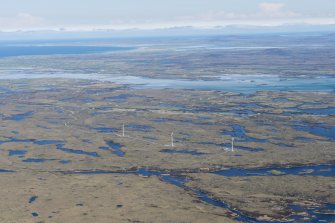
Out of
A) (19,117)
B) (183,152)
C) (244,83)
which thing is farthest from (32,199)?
(244,83)

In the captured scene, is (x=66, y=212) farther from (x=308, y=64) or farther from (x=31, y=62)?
(x=31, y=62)

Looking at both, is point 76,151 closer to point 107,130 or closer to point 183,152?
point 107,130

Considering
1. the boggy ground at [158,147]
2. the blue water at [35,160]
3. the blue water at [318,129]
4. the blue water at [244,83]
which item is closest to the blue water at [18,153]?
the boggy ground at [158,147]

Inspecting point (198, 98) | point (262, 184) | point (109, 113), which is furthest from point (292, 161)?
point (198, 98)

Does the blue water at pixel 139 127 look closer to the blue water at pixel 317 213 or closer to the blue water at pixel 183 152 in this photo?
the blue water at pixel 183 152

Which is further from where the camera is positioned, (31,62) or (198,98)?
(31,62)

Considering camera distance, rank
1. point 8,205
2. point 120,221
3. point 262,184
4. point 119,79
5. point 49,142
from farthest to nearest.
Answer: point 119,79, point 49,142, point 262,184, point 8,205, point 120,221

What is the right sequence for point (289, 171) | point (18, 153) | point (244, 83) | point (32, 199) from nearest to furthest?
1. point (32, 199)
2. point (289, 171)
3. point (18, 153)
4. point (244, 83)

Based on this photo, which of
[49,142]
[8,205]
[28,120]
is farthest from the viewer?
[28,120]
